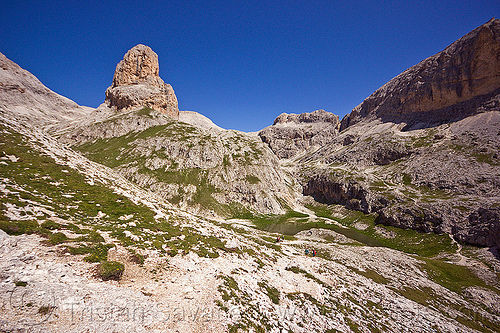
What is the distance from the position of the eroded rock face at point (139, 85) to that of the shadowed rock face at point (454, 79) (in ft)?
734

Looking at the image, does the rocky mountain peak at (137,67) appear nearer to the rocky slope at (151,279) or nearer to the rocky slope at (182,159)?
the rocky slope at (182,159)

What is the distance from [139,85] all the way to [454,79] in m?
252

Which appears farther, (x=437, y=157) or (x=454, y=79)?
(x=454, y=79)

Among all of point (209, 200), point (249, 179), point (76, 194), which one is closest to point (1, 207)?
point (76, 194)

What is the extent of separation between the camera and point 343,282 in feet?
83.5

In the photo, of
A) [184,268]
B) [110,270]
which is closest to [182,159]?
[184,268]

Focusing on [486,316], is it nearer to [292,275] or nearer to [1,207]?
[292,275]

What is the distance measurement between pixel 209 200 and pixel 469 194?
377 ft

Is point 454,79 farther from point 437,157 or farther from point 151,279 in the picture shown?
point 151,279

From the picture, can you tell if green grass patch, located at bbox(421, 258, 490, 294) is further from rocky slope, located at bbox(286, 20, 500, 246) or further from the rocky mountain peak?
the rocky mountain peak

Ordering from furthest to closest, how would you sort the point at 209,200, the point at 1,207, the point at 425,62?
the point at 425,62, the point at 209,200, the point at 1,207

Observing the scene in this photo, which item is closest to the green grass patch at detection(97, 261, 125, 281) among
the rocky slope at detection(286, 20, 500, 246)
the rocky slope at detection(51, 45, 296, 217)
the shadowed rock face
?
the rocky slope at detection(51, 45, 296, 217)

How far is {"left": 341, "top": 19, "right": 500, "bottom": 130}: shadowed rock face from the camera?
136 metres

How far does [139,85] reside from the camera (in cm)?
15238
